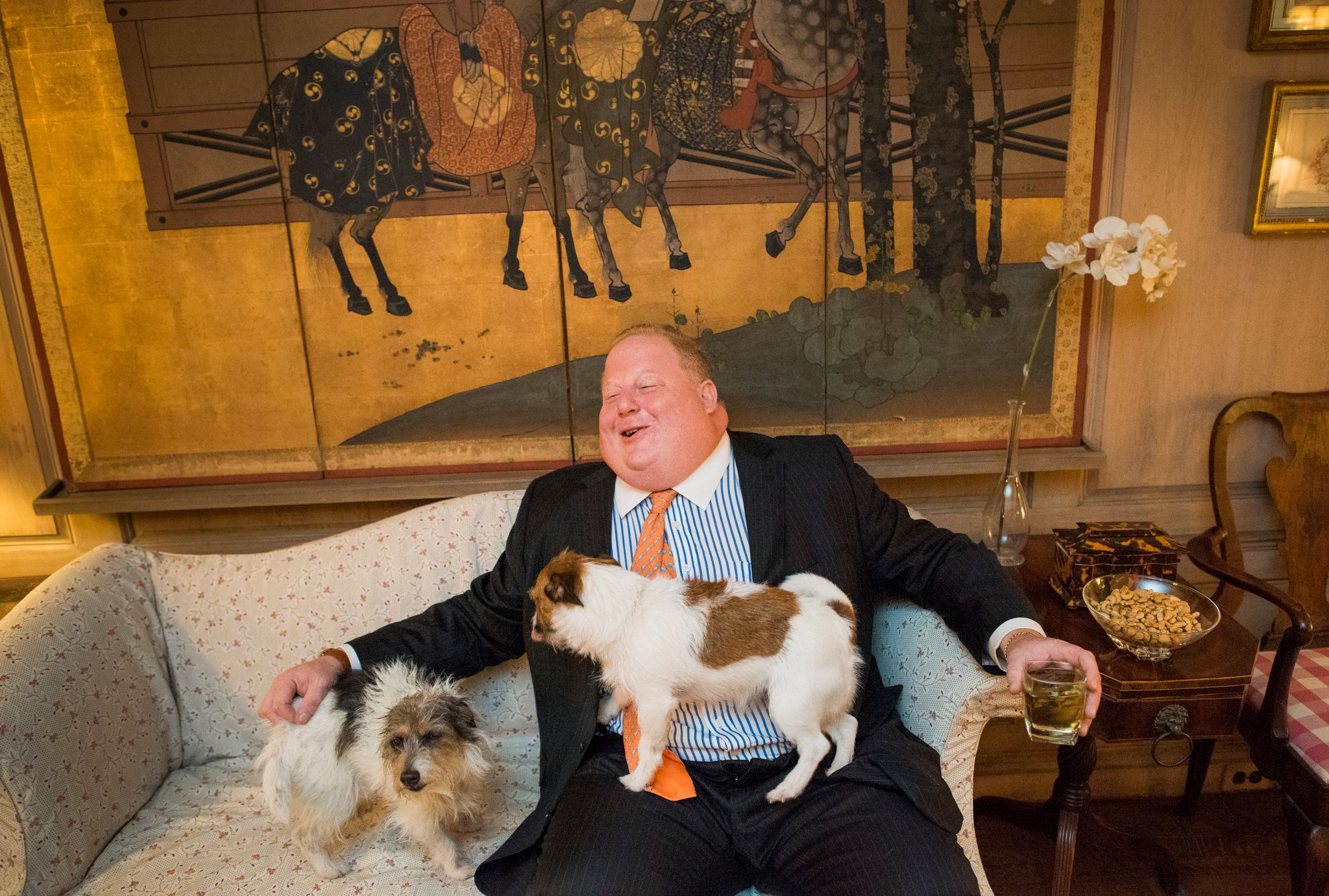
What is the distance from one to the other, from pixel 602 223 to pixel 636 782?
5.19 feet

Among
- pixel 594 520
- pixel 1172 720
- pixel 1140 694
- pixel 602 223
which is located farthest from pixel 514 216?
pixel 1172 720

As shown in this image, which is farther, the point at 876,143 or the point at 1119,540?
the point at 876,143

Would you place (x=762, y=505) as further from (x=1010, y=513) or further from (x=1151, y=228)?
(x=1151, y=228)

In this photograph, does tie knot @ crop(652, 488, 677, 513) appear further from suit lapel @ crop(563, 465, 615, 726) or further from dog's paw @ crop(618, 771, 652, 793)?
dog's paw @ crop(618, 771, 652, 793)

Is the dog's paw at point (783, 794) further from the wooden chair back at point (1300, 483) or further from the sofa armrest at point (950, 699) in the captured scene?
the wooden chair back at point (1300, 483)

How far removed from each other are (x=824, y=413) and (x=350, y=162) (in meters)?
1.62

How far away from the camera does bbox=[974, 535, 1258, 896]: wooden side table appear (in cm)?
193

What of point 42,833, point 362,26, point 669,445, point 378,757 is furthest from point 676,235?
point 42,833

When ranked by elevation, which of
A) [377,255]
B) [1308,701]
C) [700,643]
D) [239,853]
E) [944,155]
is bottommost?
[239,853]

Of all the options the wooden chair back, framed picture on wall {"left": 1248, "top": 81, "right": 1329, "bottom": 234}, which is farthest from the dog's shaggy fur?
framed picture on wall {"left": 1248, "top": 81, "right": 1329, "bottom": 234}

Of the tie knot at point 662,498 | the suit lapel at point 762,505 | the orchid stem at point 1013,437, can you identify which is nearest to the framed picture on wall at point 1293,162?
the orchid stem at point 1013,437

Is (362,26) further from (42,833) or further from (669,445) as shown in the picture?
(42,833)

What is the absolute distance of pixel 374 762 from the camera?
6.01 feet

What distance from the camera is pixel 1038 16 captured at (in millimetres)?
2424
